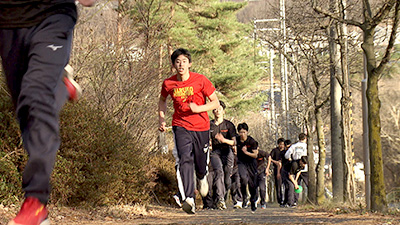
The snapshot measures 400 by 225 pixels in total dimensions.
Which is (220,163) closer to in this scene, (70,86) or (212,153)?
(212,153)

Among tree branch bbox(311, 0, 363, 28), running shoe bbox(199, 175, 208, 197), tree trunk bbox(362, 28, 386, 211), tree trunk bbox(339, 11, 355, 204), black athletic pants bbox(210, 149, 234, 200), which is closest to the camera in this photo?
running shoe bbox(199, 175, 208, 197)

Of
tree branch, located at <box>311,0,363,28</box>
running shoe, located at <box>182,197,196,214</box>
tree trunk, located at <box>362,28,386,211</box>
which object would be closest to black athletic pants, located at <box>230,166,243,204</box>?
tree trunk, located at <box>362,28,386,211</box>

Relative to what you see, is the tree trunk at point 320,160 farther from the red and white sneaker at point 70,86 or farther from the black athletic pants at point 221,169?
the red and white sneaker at point 70,86

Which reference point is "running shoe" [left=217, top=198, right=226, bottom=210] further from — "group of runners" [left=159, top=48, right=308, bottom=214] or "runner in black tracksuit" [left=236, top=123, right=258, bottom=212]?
"runner in black tracksuit" [left=236, top=123, right=258, bottom=212]

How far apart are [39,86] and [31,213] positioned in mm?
622

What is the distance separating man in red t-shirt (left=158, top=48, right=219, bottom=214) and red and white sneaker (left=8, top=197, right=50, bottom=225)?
5.17 m

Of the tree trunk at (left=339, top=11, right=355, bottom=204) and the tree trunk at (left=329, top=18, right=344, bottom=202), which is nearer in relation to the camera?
the tree trunk at (left=339, top=11, right=355, bottom=204)

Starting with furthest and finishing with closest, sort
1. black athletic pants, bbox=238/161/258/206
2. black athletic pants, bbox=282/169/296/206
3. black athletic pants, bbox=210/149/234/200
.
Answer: black athletic pants, bbox=282/169/296/206 → black athletic pants, bbox=238/161/258/206 → black athletic pants, bbox=210/149/234/200

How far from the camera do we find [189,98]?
343 inches

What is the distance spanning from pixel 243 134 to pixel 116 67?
11.3ft

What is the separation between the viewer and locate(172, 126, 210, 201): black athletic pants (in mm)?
8562

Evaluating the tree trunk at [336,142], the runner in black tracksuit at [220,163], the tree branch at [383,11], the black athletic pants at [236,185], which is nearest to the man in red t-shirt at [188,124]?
the tree branch at [383,11]

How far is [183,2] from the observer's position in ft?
134

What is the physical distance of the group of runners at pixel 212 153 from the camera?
28.3 feet
